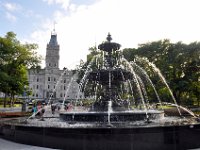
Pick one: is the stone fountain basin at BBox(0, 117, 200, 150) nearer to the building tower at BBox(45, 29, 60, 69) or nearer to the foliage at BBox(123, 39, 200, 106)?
the foliage at BBox(123, 39, 200, 106)

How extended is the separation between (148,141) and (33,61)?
124 feet

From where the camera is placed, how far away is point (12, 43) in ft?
136

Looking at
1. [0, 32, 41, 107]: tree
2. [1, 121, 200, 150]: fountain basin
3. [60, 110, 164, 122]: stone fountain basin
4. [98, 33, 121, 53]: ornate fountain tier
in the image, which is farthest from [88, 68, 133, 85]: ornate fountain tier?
[0, 32, 41, 107]: tree

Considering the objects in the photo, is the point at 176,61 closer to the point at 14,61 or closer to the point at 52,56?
the point at 14,61

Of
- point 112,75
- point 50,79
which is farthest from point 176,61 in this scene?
point 50,79

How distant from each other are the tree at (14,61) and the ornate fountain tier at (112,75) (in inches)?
965

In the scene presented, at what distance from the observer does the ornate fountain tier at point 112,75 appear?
1684cm

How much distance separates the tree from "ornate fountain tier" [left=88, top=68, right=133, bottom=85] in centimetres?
2451

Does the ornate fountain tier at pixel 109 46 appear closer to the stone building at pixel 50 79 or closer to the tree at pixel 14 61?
the tree at pixel 14 61

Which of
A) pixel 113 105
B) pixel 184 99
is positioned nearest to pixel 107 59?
pixel 113 105

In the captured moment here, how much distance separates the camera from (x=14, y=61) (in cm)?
4234

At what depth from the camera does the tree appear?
4028 centimetres

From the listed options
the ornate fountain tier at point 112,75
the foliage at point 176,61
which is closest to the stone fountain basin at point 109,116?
the ornate fountain tier at point 112,75

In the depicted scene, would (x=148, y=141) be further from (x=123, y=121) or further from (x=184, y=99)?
(x=184, y=99)
